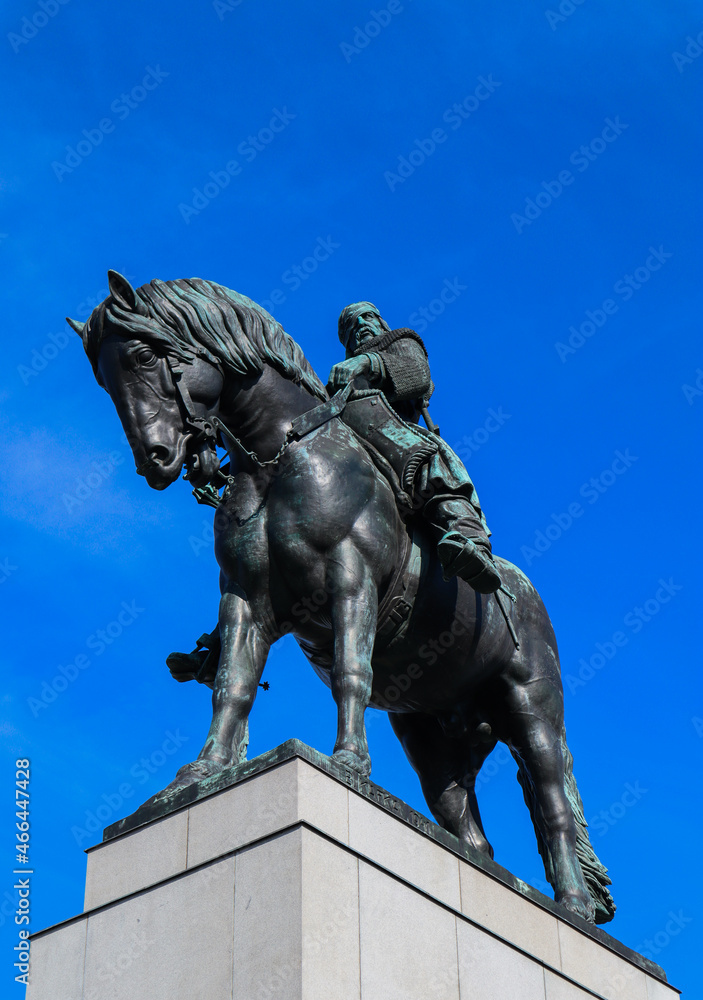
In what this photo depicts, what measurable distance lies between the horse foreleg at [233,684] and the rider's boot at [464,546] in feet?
5.08

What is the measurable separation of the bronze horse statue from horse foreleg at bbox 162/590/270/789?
11 mm

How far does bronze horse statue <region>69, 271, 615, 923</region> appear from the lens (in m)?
10.5

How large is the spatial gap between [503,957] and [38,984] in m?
3.14

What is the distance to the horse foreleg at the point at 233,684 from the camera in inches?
400

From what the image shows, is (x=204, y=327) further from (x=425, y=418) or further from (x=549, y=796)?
(x=549, y=796)

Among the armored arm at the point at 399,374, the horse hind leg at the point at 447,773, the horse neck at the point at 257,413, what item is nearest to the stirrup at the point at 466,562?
the horse neck at the point at 257,413

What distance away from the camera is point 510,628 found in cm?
1209

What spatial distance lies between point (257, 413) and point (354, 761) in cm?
289

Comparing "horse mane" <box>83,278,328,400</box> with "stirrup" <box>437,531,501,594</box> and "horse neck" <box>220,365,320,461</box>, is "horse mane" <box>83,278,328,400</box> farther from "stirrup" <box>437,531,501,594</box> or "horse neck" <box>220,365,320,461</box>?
"stirrup" <box>437,531,501,594</box>

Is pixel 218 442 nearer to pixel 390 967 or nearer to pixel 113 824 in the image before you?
pixel 113 824

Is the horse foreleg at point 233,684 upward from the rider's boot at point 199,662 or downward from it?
downward

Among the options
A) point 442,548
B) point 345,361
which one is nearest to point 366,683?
point 442,548

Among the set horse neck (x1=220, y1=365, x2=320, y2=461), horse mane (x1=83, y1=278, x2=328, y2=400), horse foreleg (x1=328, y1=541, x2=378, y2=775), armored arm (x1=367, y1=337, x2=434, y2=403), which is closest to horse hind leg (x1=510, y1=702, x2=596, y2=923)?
horse foreleg (x1=328, y1=541, x2=378, y2=775)

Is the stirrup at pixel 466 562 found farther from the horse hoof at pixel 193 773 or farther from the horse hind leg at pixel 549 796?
the horse hoof at pixel 193 773
